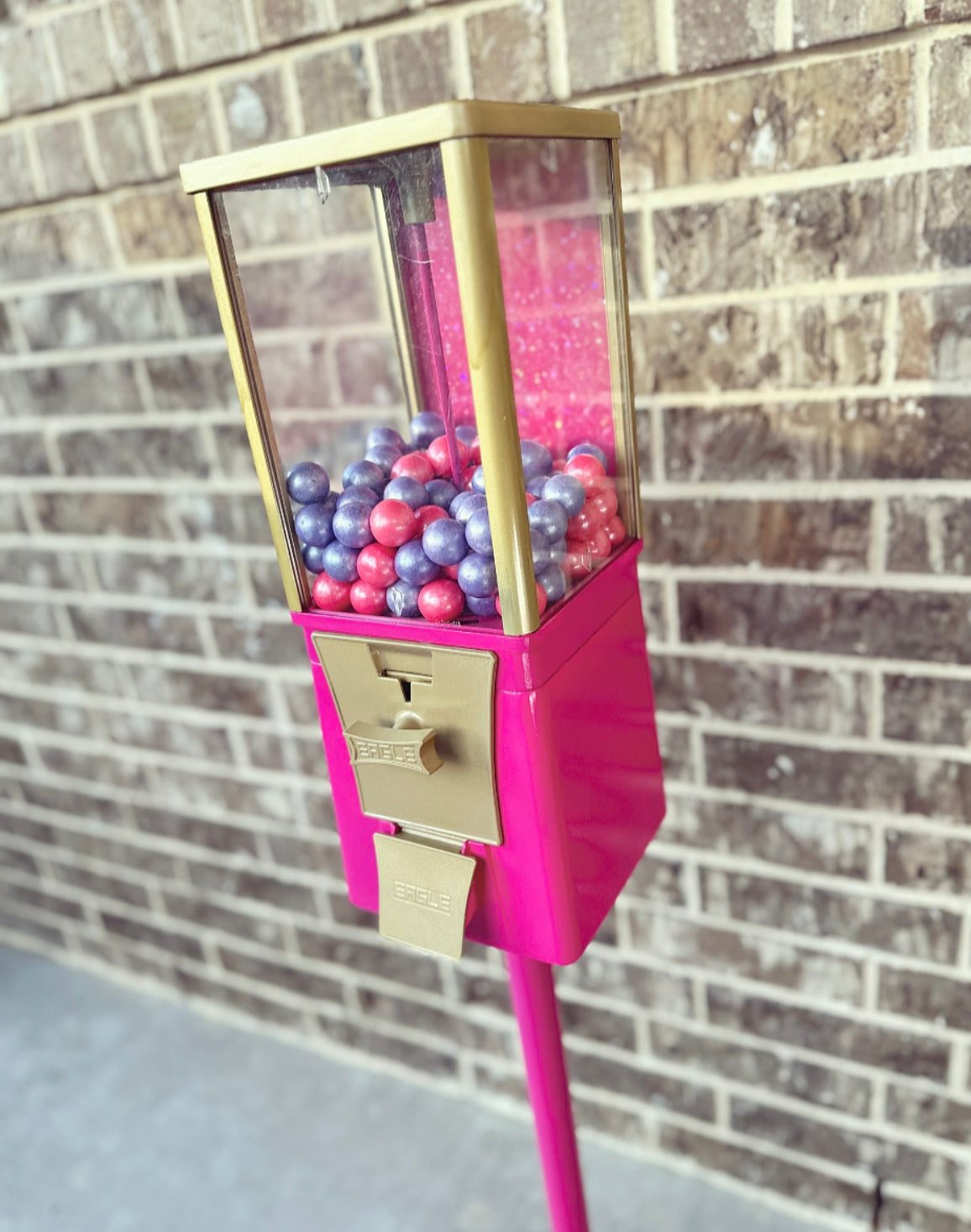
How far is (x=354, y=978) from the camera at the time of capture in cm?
169

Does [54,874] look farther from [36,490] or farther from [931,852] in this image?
[931,852]

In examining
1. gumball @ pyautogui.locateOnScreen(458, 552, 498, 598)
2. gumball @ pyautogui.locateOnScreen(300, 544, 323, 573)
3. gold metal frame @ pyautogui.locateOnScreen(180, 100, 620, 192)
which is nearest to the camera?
gold metal frame @ pyautogui.locateOnScreen(180, 100, 620, 192)

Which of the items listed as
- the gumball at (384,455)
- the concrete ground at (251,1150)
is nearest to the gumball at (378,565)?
the gumball at (384,455)

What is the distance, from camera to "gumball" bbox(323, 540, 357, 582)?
31.8 inches

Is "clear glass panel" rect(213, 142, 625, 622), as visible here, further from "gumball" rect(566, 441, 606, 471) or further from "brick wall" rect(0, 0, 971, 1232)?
"brick wall" rect(0, 0, 971, 1232)

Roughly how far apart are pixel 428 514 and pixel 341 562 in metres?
0.08

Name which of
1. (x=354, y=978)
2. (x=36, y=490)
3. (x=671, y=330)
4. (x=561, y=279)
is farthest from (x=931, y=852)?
(x=36, y=490)

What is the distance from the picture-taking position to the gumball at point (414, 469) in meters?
0.83

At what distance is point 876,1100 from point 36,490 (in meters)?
1.52

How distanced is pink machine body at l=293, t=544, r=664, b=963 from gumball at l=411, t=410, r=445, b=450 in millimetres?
207

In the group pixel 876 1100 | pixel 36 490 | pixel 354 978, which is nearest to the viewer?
pixel 876 1100

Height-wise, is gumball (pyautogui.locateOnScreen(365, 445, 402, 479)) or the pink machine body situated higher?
gumball (pyautogui.locateOnScreen(365, 445, 402, 479))

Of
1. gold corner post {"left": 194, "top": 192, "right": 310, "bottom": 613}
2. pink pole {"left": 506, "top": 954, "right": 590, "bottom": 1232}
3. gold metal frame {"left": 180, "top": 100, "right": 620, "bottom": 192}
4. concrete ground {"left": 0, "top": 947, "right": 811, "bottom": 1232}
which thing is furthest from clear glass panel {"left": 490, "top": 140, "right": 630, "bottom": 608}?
concrete ground {"left": 0, "top": 947, "right": 811, "bottom": 1232}

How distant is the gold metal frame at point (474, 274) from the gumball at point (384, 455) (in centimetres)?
9
